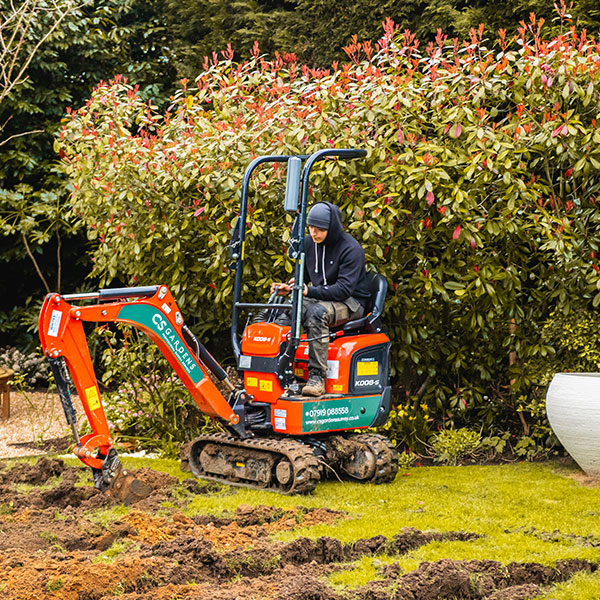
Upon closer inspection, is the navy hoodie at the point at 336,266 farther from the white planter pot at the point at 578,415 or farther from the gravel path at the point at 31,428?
the gravel path at the point at 31,428

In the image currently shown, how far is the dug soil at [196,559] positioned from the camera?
3867 millimetres

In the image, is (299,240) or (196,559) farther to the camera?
(299,240)

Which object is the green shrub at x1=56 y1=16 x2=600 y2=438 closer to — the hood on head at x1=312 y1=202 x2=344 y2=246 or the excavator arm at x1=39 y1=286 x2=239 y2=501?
the hood on head at x1=312 y1=202 x2=344 y2=246

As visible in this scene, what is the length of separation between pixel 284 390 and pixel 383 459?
2.86ft

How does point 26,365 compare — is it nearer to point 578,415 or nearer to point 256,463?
point 256,463

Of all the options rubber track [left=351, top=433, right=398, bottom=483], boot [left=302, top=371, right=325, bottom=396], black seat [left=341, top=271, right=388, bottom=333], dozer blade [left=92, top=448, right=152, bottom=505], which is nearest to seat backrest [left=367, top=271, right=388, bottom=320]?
black seat [left=341, top=271, right=388, bottom=333]

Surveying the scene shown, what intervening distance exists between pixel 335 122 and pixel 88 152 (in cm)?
307

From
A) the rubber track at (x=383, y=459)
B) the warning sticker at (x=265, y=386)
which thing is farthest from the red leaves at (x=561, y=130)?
the warning sticker at (x=265, y=386)

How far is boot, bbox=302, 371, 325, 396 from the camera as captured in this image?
6121 mm

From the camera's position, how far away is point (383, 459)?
248 inches

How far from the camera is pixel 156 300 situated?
587 cm

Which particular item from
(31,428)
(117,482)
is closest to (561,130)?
(117,482)

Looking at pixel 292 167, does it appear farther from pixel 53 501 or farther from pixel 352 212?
pixel 53 501

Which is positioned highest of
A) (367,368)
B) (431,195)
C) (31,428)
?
(431,195)
